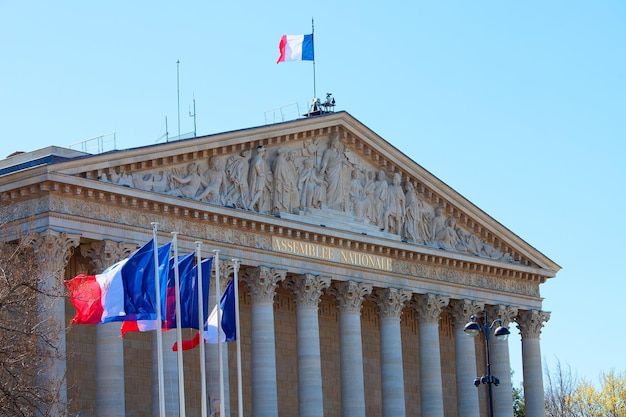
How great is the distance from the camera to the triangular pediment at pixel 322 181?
51.2 meters

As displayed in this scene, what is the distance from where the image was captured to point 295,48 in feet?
200

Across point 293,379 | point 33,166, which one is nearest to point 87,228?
point 33,166

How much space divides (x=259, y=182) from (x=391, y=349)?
427 inches

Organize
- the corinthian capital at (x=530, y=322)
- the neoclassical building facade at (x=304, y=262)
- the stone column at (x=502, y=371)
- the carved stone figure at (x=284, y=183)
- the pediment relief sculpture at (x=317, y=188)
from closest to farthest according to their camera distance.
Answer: the neoclassical building facade at (x=304, y=262) → the pediment relief sculpture at (x=317, y=188) → the carved stone figure at (x=284, y=183) → the stone column at (x=502, y=371) → the corinthian capital at (x=530, y=322)

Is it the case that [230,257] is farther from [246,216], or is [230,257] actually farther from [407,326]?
[407,326]

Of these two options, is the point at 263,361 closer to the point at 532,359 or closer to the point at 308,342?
the point at 308,342

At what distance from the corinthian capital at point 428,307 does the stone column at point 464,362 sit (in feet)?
6.28

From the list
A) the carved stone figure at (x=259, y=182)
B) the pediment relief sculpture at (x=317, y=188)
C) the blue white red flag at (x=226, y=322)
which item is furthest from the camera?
the carved stone figure at (x=259, y=182)

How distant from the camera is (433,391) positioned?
203 feet

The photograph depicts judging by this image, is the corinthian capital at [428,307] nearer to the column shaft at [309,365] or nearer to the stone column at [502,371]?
the stone column at [502,371]

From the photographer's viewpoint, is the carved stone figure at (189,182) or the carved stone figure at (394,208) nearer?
the carved stone figure at (189,182)

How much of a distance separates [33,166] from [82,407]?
9.29 meters

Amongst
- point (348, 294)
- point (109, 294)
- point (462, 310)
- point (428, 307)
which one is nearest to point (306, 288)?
point (348, 294)

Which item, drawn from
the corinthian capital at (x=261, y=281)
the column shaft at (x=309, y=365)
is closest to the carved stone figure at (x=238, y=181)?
the corinthian capital at (x=261, y=281)
